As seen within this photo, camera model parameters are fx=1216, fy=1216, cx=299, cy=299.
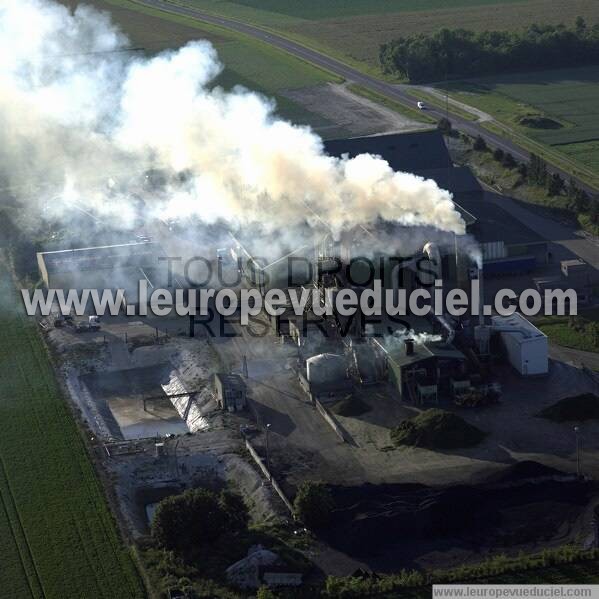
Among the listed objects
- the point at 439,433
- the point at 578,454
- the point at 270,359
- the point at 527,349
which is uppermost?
the point at 527,349

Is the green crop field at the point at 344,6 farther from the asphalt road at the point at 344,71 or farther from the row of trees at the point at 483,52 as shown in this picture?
the row of trees at the point at 483,52

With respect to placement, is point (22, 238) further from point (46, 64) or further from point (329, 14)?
point (329, 14)

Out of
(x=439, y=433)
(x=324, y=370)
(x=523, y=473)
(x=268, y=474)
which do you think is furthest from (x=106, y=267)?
(x=523, y=473)

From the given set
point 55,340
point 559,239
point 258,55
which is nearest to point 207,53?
point 258,55

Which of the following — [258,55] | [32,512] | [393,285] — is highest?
[258,55]

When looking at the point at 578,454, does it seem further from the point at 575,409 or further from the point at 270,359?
the point at 270,359

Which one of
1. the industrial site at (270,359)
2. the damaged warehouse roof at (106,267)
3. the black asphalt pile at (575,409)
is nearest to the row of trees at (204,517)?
the industrial site at (270,359)
